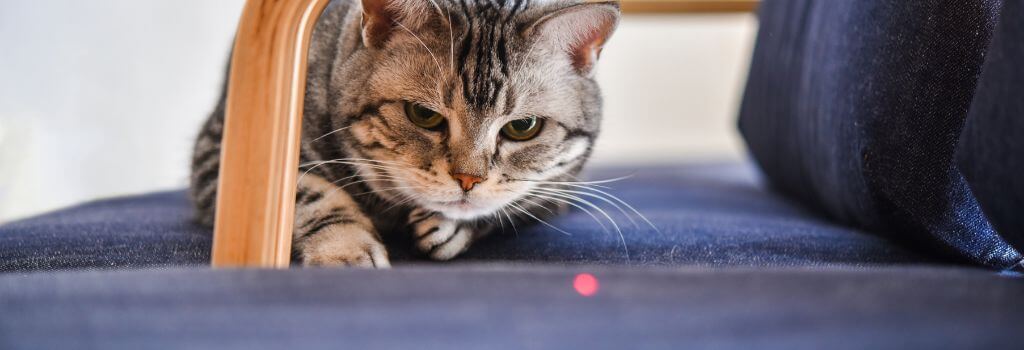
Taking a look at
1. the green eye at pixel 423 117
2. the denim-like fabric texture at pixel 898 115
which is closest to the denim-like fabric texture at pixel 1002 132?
the denim-like fabric texture at pixel 898 115

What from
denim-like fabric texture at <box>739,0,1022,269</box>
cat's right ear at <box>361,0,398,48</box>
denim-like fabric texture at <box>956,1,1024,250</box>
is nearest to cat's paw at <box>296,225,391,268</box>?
cat's right ear at <box>361,0,398,48</box>

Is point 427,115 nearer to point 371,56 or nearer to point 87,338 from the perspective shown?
point 371,56

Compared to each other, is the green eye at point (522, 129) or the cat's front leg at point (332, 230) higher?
the green eye at point (522, 129)

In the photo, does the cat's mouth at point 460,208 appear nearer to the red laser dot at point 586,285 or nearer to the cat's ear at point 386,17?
the cat's ear at point 386,17

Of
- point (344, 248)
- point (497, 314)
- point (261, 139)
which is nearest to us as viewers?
point (497, 314)

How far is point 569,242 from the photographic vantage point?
752 mm

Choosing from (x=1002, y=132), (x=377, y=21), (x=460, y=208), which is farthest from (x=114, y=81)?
(x=1002, y=132)

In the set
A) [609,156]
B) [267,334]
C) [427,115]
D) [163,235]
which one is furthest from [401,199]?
[609,156]

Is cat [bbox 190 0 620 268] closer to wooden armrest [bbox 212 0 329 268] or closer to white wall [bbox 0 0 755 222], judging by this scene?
wooden armrest [bbox 212 0 329 268]

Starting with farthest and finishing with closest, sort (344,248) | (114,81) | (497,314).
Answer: (114,81) → (344,248) → (497,314)

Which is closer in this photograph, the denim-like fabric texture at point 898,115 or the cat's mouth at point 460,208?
the denim-like fabric texture at point 898,115

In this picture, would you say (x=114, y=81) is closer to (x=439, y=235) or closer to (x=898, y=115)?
(x=439, y=235)

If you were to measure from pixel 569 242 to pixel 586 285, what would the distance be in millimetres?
335

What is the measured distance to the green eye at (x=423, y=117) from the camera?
75 centimetres
